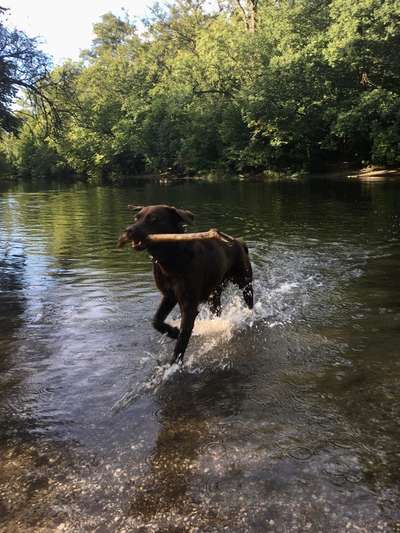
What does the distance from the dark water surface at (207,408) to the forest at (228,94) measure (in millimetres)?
19173

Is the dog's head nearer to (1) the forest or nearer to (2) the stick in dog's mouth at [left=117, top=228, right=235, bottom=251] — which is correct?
(2) the stick in dog's mouth at [left=117, top=228, right=235, bottom=251]

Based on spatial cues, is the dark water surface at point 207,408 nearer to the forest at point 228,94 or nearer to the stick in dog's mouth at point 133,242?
the stick in dog's mouth at point 133,242

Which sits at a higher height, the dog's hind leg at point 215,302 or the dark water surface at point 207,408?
the dog's hind leg at point 215,302

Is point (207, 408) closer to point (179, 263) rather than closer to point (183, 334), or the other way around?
point (183, 334)

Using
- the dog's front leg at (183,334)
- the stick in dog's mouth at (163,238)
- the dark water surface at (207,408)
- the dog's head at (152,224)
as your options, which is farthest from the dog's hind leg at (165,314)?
the stick in dog's mouth at (163,238)

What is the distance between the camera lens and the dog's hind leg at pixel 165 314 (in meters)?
6.17

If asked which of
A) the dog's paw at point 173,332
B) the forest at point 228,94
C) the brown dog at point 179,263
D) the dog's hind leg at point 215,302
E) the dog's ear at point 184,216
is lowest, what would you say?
the dog's paw at point 173,332

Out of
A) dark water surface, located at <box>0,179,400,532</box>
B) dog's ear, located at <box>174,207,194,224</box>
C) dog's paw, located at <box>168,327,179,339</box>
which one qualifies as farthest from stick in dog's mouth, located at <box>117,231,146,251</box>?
dog's paw, located at <box>168,327,179,339</box>

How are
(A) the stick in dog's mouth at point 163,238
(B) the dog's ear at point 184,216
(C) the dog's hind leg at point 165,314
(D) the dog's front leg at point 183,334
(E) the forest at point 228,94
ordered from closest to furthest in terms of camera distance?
(A) the stick in dog's mouth at point 163,238 → (B) the dog's ear at point 184,216 → (D) the dog's front leg at point 183,334 → (C) the dog's hind leg at point 165,314 → (E) the forest at point 228,94

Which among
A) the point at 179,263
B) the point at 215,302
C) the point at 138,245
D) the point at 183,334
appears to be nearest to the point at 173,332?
the point at 183,334

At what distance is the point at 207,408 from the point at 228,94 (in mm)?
49210

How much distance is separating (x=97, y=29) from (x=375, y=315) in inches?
3649

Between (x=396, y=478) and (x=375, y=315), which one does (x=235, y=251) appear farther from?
(x=396, y=478)

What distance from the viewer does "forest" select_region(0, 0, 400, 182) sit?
29.7m
